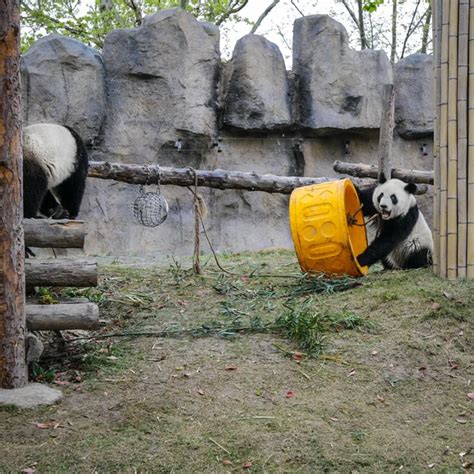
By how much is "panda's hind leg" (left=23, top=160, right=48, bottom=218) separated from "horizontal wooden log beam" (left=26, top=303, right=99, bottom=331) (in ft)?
5.09

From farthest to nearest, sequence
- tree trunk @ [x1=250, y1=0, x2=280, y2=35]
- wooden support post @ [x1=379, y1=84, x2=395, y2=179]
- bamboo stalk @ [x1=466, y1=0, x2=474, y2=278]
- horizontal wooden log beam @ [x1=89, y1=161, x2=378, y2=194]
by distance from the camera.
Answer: tree trunk @ [x1=250, y1=0, x2=280, y2=35] < wooden support post @ [x1=379, y1=84, x2=395, y2=179] < horizontal wooden log beam @ [x1=89, y1=161, x2=378, y2=194] < bamboo stalk @ [x1=466, y1=0, x2=474, y2=278]

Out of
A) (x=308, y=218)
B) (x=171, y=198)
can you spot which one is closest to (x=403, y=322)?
(x=308, y=218)

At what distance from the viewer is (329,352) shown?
4590 millimetres

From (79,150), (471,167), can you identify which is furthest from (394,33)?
(471,167)

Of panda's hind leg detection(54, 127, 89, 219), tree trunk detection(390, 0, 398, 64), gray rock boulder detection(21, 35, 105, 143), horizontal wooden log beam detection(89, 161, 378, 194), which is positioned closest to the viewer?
panda's hind leg detection(54, 127, 89, 219)

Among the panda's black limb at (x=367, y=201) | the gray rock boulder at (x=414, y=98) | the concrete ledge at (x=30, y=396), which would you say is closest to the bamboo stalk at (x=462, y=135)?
the panda's black limb at (x=367, y=201)

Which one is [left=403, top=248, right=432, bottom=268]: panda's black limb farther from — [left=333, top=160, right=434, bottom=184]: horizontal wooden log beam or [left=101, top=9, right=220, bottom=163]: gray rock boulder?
[left=101, top=9, right=220, bottom=163]: gray rock boulder

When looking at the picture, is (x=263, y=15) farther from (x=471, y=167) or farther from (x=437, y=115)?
(x=471, y=167)

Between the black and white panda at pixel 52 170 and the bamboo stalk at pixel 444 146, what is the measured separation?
10.3 feet

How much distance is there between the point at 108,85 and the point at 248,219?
308cm

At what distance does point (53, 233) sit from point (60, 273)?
0.92 ft

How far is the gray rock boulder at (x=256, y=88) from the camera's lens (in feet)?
36.0

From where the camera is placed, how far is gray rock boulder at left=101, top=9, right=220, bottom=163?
10461 millimetres

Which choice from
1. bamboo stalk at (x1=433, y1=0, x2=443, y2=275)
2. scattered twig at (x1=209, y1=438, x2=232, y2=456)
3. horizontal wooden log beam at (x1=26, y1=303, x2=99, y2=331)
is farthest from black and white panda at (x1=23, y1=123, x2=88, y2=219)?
bamboo stalk at (x1=433, y1=0, x2=443, y2=275)
